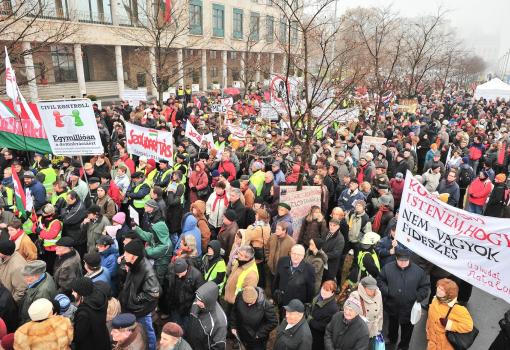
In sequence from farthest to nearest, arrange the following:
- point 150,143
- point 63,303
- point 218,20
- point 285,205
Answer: point 218,20 < point 150,143 < point 285,205 < point 63,303

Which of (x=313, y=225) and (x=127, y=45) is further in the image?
(x=127, y=45)

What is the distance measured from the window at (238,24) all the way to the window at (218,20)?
2.12m

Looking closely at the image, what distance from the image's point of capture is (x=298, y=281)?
A: 5.07 metres

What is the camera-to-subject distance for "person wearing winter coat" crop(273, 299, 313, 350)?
3.98 meters

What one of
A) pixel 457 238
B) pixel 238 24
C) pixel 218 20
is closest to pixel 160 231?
pixel 457 238

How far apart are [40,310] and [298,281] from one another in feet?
10.2

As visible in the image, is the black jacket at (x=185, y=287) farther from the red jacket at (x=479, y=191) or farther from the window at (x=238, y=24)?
the window at (x=238, y=24)

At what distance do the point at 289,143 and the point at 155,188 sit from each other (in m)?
5.82

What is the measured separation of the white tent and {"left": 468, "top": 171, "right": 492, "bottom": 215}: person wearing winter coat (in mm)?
26642

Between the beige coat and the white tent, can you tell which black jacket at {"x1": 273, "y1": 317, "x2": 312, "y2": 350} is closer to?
the beige coat

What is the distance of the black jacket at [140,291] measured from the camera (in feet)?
14.9

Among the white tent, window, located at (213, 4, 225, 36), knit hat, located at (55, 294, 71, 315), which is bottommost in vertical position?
knit hat, located at (55, 294, 71, 315)

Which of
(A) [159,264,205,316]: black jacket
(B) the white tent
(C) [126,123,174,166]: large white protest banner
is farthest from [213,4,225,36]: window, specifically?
(A) [159,264,205,316]: black jacket

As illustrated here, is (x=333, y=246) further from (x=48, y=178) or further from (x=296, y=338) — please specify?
(x=48, y=178)
